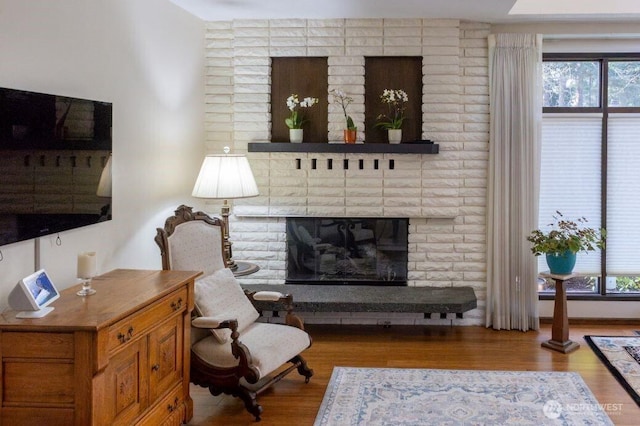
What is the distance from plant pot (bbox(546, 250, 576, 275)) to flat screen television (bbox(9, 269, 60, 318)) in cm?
367

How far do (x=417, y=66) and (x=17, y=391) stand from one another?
4069 millimetres

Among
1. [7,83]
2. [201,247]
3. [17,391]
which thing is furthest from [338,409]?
[7,83]

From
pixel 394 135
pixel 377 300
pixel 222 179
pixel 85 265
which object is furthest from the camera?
pixel 394 135

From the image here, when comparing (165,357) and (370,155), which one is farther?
(370,155)

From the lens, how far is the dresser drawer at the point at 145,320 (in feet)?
8.61

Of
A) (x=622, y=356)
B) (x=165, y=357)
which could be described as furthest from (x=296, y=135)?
(x=622, y=356)

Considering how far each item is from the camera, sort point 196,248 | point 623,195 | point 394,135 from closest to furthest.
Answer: point 196,248 → point 394,135 → point 623,195

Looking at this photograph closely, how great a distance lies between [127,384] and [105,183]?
1.24m

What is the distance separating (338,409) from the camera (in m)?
3.69

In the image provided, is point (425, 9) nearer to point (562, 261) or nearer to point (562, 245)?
point (562, 245)

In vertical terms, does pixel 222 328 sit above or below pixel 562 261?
below

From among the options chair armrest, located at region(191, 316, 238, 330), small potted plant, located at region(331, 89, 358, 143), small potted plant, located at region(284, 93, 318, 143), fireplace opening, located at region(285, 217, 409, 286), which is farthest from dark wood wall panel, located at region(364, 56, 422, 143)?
chair armrest, located at region(191, 316, 238, 330)

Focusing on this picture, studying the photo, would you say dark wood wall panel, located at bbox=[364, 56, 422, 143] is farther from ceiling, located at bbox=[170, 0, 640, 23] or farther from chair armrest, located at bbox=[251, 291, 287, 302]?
chair armrest, located at bbox=[251, 291, 287, 302]

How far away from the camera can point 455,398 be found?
383 cm
